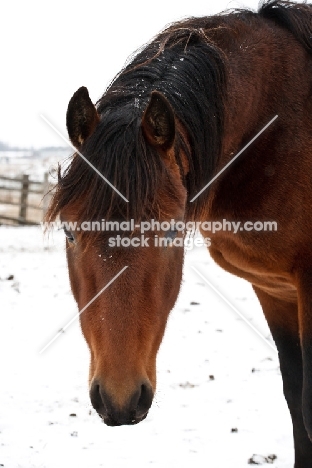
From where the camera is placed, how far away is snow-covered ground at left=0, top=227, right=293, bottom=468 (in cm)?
396

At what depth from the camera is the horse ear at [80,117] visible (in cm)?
242

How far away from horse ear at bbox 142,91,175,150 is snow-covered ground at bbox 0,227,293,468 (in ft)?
3.93

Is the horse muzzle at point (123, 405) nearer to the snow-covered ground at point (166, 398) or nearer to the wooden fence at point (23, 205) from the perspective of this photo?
the snow-covered ground at point (166, 398)

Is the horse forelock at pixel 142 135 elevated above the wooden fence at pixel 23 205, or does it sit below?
above

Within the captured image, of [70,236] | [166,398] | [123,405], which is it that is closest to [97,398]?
[123,405]

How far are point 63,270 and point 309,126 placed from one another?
24.4ft

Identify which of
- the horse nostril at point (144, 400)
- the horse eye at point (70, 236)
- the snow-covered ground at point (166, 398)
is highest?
the horse eye at point (70, 236)

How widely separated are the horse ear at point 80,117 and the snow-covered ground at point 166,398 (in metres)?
1.14

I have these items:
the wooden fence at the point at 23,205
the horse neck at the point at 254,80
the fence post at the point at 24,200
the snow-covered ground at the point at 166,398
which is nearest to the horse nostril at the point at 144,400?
the snow-covered ground at the point at 166,398

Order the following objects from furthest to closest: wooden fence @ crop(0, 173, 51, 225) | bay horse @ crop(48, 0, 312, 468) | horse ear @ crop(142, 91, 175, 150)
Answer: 1. wooden fence @ crop(0, 173, 51, 225)
2. horse ear @ crop(142, 91, 175, 150)
3. bay horse @ crop(48, 0, 312, 468)

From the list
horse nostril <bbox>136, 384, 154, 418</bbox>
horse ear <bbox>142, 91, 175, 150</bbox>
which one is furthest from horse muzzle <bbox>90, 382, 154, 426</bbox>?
horse ear <bbox>142, 91, 175, 150</bbox>

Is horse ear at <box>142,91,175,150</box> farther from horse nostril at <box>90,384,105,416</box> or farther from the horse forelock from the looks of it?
horse nostril at <box>90,384,105,416</box>

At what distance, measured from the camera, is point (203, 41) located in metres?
3.16

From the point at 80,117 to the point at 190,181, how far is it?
65cm
